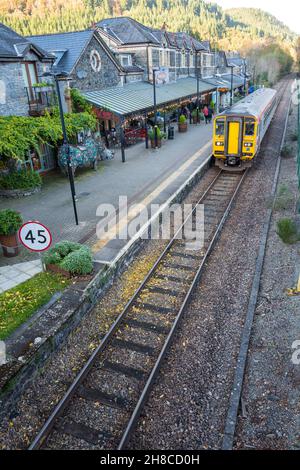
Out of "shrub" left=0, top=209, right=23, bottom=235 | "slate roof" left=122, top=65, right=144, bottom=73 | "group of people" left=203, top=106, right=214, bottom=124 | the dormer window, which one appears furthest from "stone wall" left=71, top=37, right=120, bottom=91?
"shrub" left=0, top=209, right=23, bottom=235

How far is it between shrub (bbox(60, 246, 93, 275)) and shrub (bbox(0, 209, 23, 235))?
1972mm

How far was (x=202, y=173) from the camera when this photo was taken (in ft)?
57.4

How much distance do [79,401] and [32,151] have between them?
13.5 meters

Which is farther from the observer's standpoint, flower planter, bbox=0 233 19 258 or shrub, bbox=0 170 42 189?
shrub, bbox=0 170 42 189

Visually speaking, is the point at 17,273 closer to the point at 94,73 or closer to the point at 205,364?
the point at 205,364

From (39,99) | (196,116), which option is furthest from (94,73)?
(196,116)

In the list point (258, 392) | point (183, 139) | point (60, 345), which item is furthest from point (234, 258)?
point (183, 139)

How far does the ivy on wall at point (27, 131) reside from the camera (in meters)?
12.7

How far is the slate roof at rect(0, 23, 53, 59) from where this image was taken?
47.0 ft

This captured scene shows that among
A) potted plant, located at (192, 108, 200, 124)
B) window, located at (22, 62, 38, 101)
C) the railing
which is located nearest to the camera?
window, located at (22, 62, 38, 101)

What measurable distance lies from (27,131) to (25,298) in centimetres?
829

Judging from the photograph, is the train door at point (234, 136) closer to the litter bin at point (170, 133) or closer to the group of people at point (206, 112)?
the litter bin at point (170, 133)

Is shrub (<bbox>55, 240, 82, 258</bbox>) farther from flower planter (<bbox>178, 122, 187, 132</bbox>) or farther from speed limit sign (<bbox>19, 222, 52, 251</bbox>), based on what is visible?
flower planter (<bbox>178, 122, 187, 132</bbox>)
